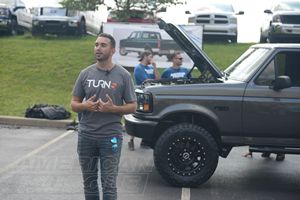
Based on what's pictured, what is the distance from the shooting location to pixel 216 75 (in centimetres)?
754

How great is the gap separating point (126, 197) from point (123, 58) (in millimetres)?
10239

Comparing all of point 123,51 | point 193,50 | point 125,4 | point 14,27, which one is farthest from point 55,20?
point 193,50

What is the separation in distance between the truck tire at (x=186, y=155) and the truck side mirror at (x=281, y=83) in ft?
3.34

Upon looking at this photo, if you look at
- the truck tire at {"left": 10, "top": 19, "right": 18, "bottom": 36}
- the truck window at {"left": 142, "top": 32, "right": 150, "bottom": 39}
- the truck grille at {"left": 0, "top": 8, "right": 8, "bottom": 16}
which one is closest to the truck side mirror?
the truck window at {"left": 142, "top": 32, "right": 150, "bottom": 39}

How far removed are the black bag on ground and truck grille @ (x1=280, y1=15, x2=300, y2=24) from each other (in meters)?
8.74

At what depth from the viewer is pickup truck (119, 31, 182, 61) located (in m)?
16.2

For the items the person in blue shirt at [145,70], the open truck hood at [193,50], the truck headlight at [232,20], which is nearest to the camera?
the open truck hood at [193,50]

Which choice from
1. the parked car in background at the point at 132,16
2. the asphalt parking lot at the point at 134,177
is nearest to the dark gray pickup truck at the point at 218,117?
the asphalt parking lot at the point at 134,177

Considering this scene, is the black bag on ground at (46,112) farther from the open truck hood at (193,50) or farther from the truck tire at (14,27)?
the truck tire at (14,27)

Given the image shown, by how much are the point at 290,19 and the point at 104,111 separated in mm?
14004

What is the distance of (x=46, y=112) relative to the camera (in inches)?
462

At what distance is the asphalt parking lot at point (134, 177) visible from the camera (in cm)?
662

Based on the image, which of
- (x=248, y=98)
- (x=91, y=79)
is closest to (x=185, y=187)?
(x=248, y=98)

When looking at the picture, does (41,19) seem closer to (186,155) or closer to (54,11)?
(54,11)
